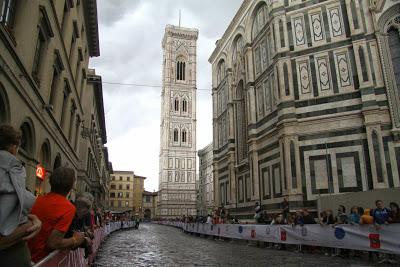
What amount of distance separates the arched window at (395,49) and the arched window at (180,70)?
78.2 metres

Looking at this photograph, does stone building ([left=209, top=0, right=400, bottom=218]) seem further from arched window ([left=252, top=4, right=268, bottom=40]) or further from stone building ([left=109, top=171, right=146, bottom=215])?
stone building ([left=109, top=171, right=146, bottom=215])


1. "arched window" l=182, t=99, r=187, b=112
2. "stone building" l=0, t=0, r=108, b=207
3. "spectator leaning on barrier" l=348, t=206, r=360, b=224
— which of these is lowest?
"spectator leaning on barrier" l=348, t=206, r=360, b=224

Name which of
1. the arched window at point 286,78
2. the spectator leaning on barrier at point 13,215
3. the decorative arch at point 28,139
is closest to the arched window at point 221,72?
the arched window at point 286,78

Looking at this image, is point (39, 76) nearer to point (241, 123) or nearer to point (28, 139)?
point (28, 139)

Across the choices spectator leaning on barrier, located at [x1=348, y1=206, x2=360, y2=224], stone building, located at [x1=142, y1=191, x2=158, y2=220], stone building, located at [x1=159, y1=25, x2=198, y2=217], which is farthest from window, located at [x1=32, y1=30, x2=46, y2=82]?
stone building, located at [x1=142, y1=191, x2=158, y2=220]

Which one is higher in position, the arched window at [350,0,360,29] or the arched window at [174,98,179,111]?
the arched window at [174,98,179,111]

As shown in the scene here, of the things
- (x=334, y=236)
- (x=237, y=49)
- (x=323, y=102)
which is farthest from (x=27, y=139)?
(x=237, y=49)

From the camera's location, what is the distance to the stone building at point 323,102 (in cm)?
1886

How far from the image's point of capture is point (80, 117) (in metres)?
24.4

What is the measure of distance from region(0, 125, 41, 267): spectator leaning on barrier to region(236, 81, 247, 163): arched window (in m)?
27.6

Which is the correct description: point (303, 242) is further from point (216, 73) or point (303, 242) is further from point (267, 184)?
point (216, 73)

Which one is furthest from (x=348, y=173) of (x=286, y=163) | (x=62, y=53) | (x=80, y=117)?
(x=80, y=117)

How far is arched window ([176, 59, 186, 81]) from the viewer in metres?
96.4

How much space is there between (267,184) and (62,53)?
15324 mm
